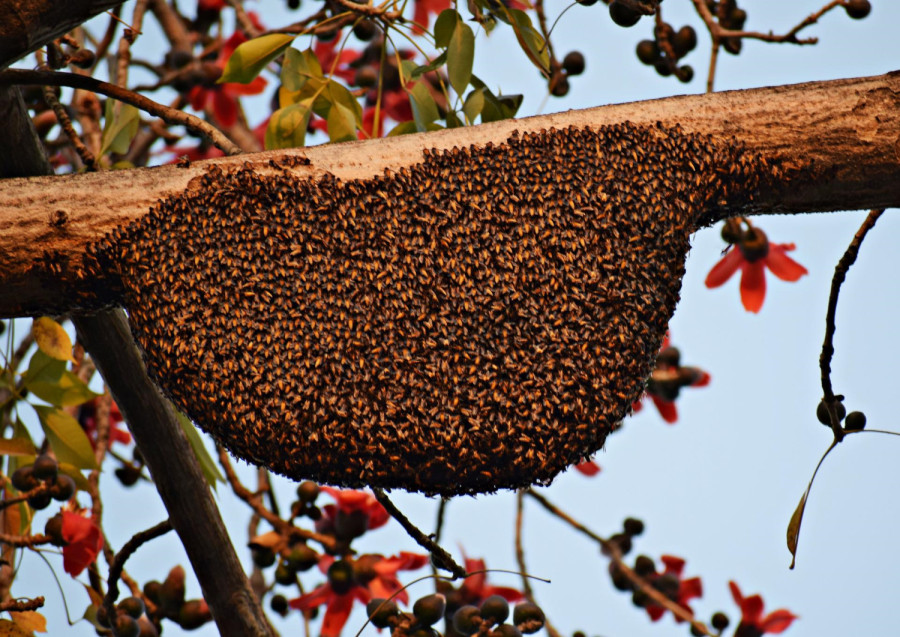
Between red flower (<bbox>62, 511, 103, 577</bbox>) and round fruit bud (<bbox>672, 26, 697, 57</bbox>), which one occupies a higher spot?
round fruit bud (<bbox>672, 26, 697, 57</bbox>)

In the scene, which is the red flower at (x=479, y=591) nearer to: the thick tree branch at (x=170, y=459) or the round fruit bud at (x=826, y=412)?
the thick tree branch at (x=170, y=459)

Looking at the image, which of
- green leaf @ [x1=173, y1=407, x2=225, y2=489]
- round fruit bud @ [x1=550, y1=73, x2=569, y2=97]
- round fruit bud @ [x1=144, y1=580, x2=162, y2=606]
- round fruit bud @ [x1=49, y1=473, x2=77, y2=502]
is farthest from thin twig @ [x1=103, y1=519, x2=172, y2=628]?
round fruit bud @ [x1=550, y1=73, x2=569, y2=97]

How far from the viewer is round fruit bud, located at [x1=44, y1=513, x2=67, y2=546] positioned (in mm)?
1946

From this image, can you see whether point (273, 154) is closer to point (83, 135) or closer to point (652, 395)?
point (83, 135)

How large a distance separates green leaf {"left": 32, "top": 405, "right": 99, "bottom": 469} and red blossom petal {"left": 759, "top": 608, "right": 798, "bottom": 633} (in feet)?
6.02

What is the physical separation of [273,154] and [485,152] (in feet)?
1.05

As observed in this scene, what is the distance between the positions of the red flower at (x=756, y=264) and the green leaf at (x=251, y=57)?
4.56 feet

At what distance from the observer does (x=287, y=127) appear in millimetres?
1667

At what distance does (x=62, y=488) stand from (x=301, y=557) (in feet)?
1.85

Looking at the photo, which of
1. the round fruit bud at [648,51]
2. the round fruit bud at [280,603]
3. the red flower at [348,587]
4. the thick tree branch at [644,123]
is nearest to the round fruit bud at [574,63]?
the round fruit bud at [648,51]

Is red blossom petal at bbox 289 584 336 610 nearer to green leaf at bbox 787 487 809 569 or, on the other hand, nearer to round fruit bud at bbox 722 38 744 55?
green leaf at bbox 787 487 809 569

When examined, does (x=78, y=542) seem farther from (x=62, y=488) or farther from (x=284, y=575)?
(x=284, y=575)

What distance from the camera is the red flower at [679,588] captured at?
2.57m

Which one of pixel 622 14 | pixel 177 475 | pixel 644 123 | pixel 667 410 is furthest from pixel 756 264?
pixel 177 475
